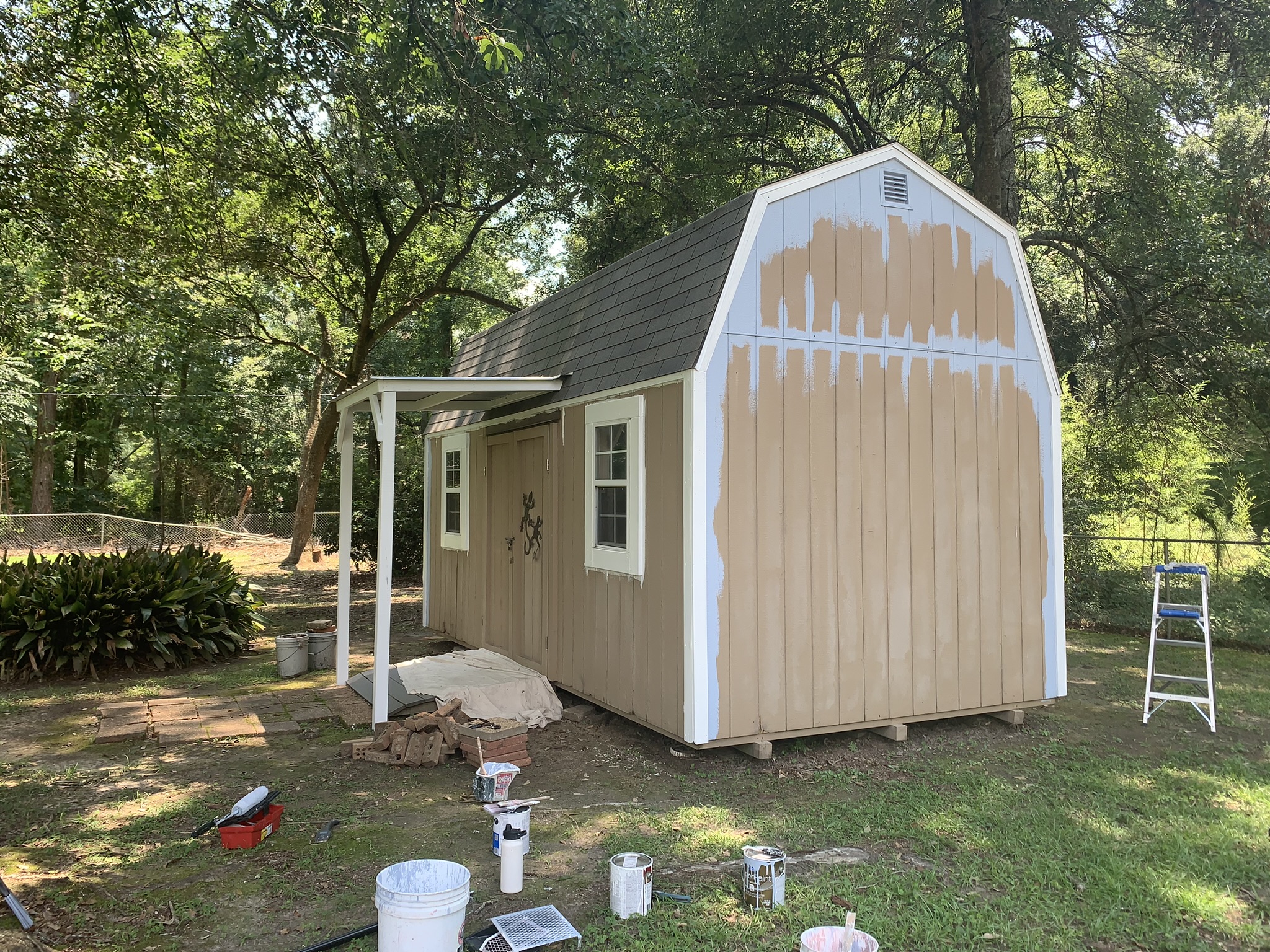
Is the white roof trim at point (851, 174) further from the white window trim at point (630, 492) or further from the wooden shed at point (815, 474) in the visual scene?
the white window trim at point (630, 492)

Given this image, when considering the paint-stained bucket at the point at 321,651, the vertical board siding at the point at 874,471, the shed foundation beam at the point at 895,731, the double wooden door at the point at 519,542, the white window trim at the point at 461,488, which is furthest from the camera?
the white window trim at the point at 461,488

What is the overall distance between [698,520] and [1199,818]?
299 cm

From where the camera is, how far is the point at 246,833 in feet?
11.9

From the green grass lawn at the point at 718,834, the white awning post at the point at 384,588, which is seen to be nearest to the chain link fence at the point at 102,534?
the white awning post at the point at 384,588

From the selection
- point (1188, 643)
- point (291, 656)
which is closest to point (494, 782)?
point (291, 656)

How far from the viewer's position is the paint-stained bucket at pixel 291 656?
746cm

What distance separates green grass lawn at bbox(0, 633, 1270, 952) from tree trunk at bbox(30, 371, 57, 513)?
2096cm

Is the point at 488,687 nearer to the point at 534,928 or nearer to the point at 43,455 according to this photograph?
the point at 534,928

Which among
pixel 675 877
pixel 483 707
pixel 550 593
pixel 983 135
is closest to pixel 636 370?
pixel 550 593

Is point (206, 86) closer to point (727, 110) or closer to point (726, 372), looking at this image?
point (727, 110)

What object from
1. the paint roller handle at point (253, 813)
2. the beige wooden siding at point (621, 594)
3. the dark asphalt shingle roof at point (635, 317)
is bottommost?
the paint roller handle at point (253, 813)

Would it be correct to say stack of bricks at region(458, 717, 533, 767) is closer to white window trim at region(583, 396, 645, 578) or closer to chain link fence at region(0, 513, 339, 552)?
white window trim at region(583, 396, 645, 578)

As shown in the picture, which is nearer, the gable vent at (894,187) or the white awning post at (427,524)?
the gable vent at (894,187)

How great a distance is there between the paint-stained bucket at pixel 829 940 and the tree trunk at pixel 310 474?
11.5m
